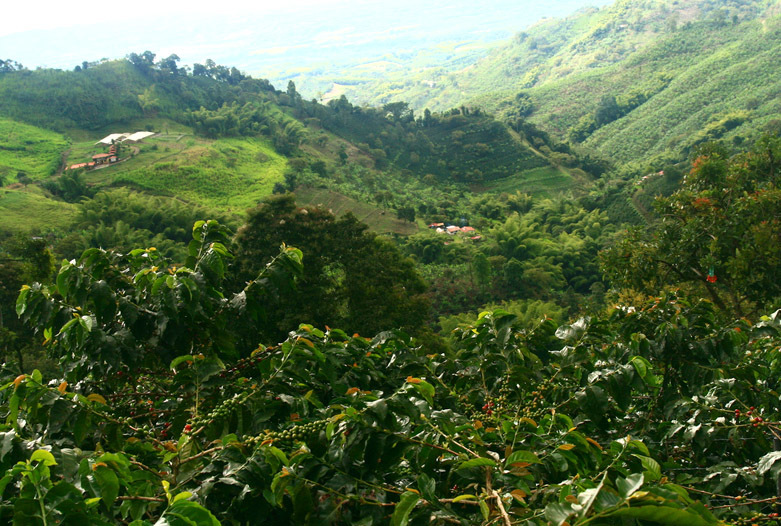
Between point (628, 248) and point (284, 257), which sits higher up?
point (284, 257)

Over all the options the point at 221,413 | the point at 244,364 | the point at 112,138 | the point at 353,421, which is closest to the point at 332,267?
the point at 244,364

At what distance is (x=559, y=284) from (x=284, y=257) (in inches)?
878

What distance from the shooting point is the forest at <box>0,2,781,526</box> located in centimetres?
146

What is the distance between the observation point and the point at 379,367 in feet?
8.87

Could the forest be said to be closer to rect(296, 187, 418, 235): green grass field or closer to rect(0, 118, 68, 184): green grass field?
rect(0, 118, 68, 184): green grass field

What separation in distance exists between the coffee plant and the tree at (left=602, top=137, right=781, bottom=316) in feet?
16.6

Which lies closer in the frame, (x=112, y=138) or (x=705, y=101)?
(x=112, y=138)

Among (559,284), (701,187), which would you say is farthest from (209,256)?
(559,284)

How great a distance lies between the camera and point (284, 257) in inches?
105

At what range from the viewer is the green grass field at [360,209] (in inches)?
1195

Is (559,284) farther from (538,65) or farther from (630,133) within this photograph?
(538,65)

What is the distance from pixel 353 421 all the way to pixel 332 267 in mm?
10946

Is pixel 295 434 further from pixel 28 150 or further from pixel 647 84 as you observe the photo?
pixel 647 84

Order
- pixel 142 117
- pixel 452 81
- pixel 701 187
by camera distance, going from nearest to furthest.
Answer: pixel 701 187 < pixel 142 117 < pixel 452 81
